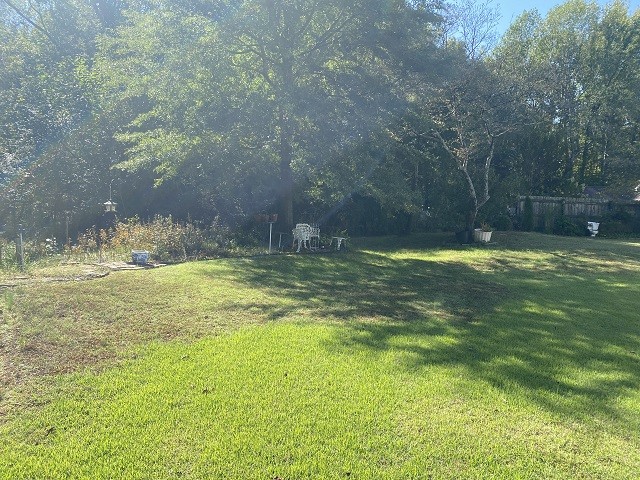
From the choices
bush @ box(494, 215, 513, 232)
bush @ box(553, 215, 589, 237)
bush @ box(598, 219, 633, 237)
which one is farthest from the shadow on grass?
bush @ box(598, 219, 633, 237)

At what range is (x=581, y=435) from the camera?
2.86m

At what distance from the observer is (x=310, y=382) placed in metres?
3.49

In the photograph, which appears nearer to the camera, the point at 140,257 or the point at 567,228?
the point at 140,257

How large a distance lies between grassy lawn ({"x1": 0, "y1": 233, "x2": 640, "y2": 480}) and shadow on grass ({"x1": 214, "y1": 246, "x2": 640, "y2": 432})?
3cm

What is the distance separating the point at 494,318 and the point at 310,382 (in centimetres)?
306

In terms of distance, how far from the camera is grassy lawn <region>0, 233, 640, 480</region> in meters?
2.53

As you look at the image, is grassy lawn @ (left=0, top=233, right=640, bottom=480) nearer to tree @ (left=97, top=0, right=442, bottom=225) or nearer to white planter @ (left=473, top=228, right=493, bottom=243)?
tree @ (left=97, top=0, right=442, bottom=225)

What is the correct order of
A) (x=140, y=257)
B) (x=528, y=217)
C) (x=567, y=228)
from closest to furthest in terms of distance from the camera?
1. (x=140, y=257)
2. (x=567, y=228)
3. (x=528, y=217)

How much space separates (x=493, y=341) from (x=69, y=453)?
12.6ft

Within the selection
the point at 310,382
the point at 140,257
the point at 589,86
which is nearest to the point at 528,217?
the point at 589,86

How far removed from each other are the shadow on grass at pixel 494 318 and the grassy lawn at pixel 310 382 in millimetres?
30

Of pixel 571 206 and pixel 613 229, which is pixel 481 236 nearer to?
pixel 571 206

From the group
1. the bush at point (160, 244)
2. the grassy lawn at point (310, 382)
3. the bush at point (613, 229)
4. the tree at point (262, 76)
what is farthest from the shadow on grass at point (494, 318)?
the bush at point (613, 229)

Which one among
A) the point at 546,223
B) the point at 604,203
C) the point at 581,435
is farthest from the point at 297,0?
the point at 604,203
